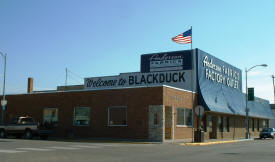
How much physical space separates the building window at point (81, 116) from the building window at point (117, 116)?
239 cm

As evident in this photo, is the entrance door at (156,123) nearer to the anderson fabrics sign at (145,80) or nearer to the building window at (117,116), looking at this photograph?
the building window at (117,116)

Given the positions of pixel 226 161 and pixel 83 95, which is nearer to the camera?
pixel 226 161

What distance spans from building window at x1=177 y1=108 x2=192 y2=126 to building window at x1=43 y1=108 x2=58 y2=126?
11.6 m

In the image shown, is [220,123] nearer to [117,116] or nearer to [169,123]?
[169,123]

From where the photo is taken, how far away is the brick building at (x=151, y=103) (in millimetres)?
29609

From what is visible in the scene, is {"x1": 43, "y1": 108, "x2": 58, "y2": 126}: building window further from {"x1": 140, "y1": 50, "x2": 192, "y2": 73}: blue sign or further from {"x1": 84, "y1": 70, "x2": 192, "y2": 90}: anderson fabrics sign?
{"x1": 140, "y1": 50, "x2": 192, "y2": 73}: blue sign

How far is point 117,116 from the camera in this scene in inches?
1211

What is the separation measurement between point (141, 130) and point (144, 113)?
141 centimetres

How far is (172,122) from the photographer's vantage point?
30.1 m

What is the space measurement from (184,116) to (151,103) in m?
4.81

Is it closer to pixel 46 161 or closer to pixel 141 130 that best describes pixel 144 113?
pixel 141 130

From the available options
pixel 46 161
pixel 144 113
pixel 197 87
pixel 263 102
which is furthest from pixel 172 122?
pixel 263 102

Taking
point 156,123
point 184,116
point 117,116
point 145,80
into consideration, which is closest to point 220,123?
point 184,116

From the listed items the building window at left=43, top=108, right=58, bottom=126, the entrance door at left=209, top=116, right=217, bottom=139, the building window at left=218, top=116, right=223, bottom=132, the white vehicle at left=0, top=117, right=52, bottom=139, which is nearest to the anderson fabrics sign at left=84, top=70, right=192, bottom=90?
the entrance door at left=209, top=116, right=217, bottom=139
